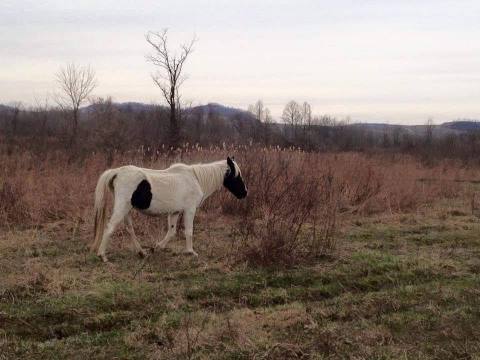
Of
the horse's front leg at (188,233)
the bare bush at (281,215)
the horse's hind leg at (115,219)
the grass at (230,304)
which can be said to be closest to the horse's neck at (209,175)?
the horse's front leg at (188,233)

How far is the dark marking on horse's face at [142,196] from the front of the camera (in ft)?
23.4

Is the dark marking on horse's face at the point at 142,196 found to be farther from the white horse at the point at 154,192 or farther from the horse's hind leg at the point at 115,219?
the horse's hind leg at the point at 115,219

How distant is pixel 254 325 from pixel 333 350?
2.78 feet

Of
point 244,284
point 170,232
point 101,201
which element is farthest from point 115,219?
point 244,284

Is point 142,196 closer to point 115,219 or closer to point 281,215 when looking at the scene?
point 115,219

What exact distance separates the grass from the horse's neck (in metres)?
0.94

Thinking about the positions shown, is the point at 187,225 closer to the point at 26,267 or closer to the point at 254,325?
the point at 26,267

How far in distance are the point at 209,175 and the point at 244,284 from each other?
2.38 m

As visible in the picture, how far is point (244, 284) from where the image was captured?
619cm

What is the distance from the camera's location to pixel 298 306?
17.9ft

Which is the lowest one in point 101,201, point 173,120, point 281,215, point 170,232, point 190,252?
point 190,252

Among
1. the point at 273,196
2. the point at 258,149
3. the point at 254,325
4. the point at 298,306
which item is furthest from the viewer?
the point at 258,149

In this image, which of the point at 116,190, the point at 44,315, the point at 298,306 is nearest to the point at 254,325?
the point at 298,306

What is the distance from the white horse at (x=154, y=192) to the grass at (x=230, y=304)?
1.36 feet
